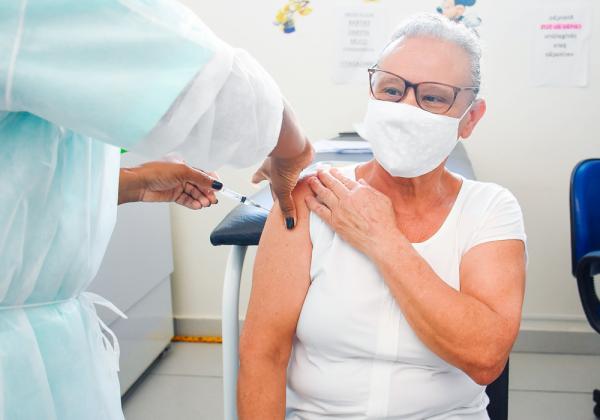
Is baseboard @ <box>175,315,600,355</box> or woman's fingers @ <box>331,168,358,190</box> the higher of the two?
woman's fingers @ <box>331,168,358,190</box>

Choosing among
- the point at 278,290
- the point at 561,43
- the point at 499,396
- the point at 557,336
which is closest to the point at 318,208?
the point at 278,290

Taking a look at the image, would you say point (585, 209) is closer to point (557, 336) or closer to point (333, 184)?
point (557, 336)

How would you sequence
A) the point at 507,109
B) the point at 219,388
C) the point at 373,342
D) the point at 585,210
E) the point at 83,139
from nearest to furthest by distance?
the point at 83,139 < the point at 373,342 < the point at 585,210 < the point at 219,388 < the point at 507,109

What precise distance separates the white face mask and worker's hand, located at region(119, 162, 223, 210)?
36 centimetres

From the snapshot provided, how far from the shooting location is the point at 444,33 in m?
1.11

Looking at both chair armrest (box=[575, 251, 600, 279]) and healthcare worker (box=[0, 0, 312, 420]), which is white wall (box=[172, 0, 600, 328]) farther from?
healthcare worker (box=[0, 0, 312, 420])

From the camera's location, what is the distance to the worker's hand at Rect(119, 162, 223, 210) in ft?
3.75

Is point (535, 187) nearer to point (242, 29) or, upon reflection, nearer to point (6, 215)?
point (242, 29)

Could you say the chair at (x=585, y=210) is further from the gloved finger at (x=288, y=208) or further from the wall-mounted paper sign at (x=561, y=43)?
the gloved finger at (x=288, y=208)

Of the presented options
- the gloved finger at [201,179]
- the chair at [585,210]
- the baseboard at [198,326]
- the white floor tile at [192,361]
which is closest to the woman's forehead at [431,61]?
the gloved finger at [201,179]

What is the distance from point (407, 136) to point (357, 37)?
161 cm

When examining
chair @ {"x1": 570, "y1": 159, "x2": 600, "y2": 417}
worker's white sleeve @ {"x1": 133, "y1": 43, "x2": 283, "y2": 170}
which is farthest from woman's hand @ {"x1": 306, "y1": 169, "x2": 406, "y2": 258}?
chair @ {"x1": 570, "y1": 159, "x2": 600, "y2": 417}

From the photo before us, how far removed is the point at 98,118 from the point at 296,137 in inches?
12.9

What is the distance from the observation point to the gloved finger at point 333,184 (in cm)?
112
